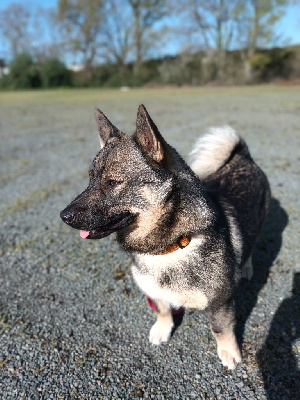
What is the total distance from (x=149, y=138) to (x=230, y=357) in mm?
1852

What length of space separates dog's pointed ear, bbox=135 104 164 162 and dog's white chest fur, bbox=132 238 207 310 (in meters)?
0.71

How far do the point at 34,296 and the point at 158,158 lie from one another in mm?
2241

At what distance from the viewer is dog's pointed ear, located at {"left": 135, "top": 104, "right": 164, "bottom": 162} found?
213cm

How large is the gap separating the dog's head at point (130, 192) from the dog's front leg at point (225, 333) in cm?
89

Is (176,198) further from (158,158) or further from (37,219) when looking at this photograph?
(37,219)

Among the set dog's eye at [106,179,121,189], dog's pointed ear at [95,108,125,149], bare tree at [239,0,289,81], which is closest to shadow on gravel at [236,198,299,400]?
dog's eye at [106,179,121,189]

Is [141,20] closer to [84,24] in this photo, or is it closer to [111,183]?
[84,24]

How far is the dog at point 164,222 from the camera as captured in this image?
2.27 m

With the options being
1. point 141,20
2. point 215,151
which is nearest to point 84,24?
point 141,20

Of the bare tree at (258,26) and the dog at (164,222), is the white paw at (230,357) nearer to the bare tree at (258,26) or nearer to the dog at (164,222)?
the dog at (164,222)

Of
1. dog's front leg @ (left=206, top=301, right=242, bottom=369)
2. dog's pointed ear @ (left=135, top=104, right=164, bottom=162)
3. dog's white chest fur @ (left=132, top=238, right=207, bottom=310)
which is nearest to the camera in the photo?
dog's pointed ear @ (left=135, top=104, right=164, bottom=162)

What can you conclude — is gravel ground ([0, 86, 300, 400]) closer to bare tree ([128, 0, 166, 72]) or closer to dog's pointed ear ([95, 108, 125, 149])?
dog's pointed ear ([95, 108, 125, 149])

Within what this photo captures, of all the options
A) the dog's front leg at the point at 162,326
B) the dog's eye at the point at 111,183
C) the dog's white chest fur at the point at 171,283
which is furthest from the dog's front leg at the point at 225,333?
the dog's eye at the point at 111,183

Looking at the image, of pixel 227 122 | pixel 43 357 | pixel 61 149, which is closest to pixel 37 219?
pixel 43 357
